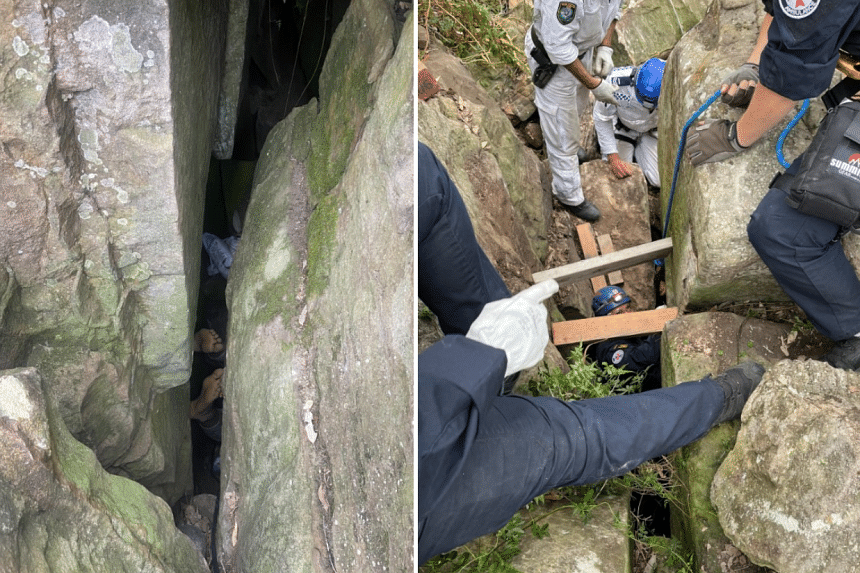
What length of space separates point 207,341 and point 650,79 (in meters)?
3.73

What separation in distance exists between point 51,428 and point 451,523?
4.02 ft

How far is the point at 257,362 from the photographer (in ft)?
6.37

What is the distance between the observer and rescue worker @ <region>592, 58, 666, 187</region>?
470 cm

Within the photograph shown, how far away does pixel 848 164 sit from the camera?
8.20ft

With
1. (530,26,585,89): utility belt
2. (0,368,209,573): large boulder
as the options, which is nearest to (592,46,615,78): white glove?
(530,26,585,89): utility belt

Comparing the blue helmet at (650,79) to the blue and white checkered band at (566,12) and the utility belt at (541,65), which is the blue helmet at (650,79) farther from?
the blue and white checkered band at (566,12)

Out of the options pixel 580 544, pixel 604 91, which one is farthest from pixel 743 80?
pixel 580 544

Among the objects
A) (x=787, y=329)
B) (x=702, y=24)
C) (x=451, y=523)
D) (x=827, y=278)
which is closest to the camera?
(x=451, y=523)

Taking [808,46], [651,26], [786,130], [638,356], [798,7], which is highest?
[651,26]

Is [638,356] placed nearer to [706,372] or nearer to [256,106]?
[706,372]

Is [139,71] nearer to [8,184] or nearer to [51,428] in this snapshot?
[8,184]

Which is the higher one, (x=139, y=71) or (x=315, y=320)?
(x=139, y=71)

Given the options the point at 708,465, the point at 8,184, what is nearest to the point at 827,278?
the point at 708,465

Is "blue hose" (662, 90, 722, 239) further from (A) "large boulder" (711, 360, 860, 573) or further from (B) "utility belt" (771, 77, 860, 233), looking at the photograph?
(A) "large boulder" (711, 360, 860, 573)
